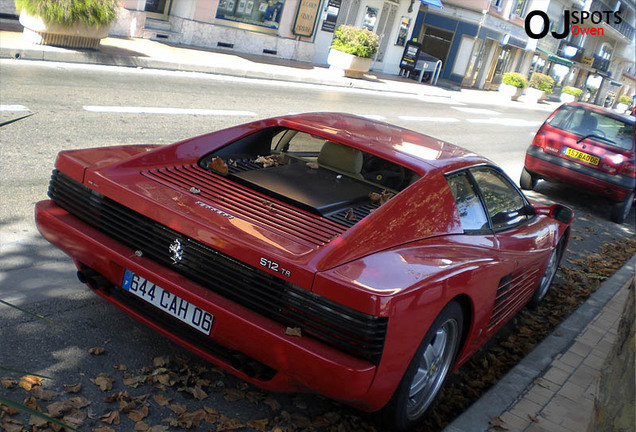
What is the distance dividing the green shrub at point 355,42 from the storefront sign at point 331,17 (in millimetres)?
2434

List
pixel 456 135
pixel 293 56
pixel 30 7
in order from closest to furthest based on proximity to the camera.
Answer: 1. pixel 30 7
2. pixel 456 135
3. pixel 293 56

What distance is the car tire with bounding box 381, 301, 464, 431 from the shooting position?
337cm

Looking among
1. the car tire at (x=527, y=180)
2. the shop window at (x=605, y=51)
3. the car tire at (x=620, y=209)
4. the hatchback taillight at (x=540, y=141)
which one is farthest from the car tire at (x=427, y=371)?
the shop window at (x=605, y=51)

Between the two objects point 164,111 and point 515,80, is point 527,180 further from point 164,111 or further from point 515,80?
point 515,80

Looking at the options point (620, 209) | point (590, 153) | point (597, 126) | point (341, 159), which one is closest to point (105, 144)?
point (341, 159)

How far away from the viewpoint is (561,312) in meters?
6.29

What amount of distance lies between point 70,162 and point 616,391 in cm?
298

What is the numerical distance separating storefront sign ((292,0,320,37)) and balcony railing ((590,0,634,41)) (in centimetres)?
4619

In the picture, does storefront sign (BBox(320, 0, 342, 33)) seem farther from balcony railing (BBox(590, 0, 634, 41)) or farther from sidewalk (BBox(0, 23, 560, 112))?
balcony railing (BBox(590, 0, 634, 41))

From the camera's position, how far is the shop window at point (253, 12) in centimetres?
2328

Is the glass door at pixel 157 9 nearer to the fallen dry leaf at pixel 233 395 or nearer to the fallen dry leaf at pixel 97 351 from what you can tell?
the fallen dry leaf at pixel 97 351

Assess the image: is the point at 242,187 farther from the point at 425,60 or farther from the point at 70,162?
the point at 425,60

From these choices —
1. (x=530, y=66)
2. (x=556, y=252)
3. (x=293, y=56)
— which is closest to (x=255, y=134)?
(x=556, y=252)

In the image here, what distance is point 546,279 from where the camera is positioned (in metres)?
6.14
